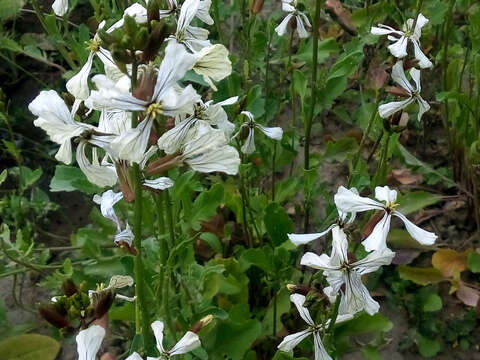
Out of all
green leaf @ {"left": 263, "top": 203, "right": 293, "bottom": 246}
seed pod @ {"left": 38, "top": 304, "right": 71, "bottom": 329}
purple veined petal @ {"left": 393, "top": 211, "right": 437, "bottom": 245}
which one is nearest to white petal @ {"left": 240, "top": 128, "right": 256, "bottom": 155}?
green leaf @ {"left": 263, "top": 203, "right": 293, "bottom": 246}

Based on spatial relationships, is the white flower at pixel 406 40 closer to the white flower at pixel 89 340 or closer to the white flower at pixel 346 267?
the white flower at pixel 346 267

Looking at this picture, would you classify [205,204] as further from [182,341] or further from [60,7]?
[60,7]

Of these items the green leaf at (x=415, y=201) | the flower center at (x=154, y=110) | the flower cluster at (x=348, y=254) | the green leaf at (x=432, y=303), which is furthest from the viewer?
the green leaf at (x=415, y=201)

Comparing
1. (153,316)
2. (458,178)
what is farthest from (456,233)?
(153,316)

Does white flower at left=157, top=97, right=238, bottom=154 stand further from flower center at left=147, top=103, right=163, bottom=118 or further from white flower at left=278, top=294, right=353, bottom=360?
white flower at left=278, top=294, right=353, bottom=360

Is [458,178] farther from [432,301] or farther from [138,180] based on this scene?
[138,180]

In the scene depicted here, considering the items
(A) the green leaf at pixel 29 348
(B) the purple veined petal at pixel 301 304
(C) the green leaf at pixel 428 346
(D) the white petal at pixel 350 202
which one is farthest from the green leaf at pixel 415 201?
(A) the green leaf at pixel 29 348

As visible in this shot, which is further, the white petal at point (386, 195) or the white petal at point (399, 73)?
the white petal at point (399, 73)

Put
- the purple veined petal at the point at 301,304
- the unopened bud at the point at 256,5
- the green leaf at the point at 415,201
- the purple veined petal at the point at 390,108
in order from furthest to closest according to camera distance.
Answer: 1. the green leaf at the point at 415,201
2. the unopened bud at the point at 256,5
3. the purple veined petal at the point at 390,108
4. the purple veined petal at the point at 301,304
